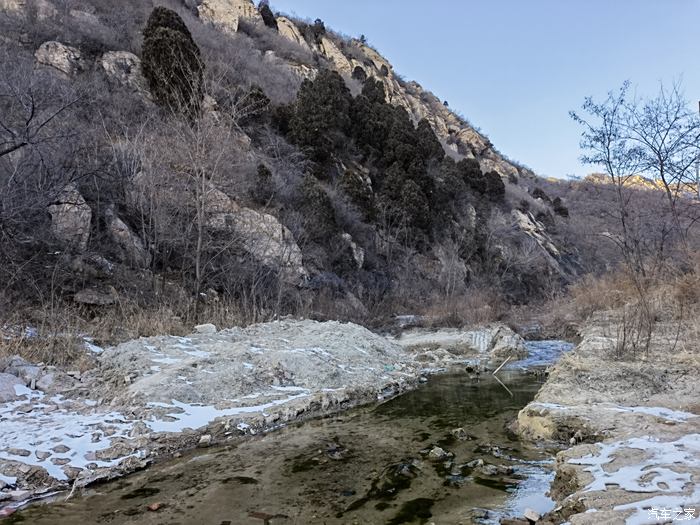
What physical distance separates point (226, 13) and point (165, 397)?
39885mm

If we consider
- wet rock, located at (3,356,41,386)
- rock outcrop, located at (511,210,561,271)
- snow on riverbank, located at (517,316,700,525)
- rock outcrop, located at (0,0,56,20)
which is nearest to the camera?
snow on riverbank, located at (517,316,700,525)

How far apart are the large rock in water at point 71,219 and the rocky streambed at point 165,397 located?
4974mm

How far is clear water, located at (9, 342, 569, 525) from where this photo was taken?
360 cm

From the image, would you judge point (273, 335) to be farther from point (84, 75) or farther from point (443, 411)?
point (84, 75)

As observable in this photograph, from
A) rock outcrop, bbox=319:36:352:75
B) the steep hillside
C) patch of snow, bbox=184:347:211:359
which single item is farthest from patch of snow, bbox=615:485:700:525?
rock outcrop, bbox=319:36:352:75

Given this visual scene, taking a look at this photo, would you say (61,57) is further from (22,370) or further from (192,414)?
(192,414)

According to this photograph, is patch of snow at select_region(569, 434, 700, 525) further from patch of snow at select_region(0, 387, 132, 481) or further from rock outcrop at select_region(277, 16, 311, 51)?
rock outcrop at select_region(277, 16, 311, 51)

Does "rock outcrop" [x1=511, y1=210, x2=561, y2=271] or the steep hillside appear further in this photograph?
"rock outcrop" [x1=511, y1=210, x2=561, y2=271]

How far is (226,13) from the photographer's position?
126ft

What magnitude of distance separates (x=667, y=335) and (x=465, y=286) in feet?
58.8

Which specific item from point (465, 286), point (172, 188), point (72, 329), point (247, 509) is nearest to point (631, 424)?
point (247, 509)

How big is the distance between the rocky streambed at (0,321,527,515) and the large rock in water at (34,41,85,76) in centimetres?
1599

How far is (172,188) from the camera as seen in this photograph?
15039mm

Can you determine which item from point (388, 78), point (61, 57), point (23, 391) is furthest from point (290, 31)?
point (23, 391)
